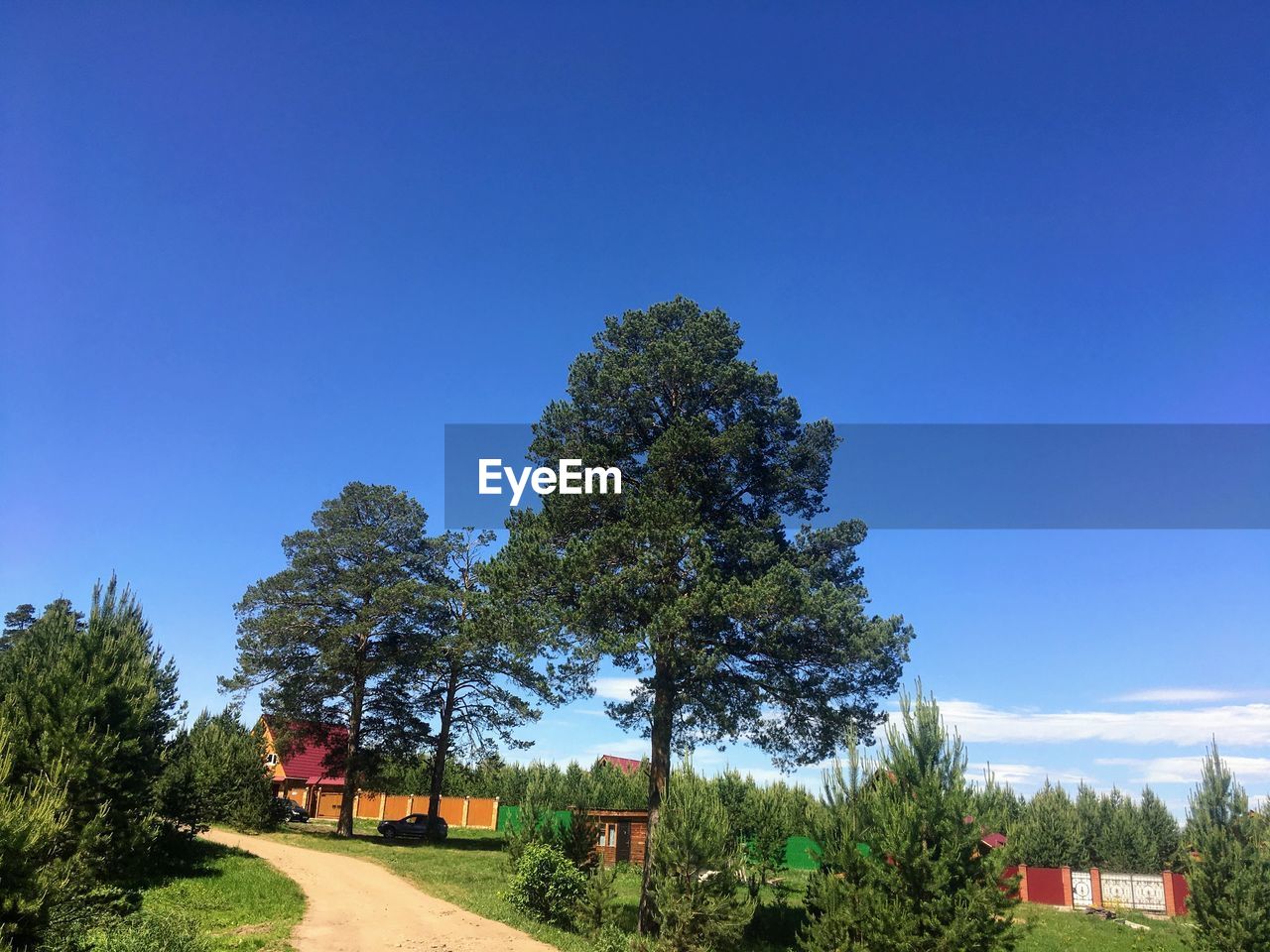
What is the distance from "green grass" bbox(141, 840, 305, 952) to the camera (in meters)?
16.8

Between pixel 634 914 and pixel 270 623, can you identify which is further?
pixel 270 623

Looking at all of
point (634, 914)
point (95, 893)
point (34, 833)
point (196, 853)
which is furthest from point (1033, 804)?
point (34, 833)

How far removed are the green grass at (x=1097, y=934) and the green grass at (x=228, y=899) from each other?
19.4 metres

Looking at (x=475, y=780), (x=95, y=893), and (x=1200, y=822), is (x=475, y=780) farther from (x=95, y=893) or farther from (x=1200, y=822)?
(x=1200, y=822)

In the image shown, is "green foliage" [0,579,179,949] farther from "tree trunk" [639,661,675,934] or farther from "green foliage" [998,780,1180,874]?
"green foliage" [998,780,1180,874]

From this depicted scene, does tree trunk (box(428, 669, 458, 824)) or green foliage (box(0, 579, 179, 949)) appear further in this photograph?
tree trunk (box(428, 669, 458, 824))

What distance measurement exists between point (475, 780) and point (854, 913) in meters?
28.3

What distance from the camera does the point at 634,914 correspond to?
74.4 feet

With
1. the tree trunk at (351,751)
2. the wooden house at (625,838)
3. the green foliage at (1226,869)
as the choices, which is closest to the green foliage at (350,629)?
the tree trunk at (351,751)

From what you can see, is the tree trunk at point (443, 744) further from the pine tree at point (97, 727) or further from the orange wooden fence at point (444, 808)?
the orange wooden fence at point (444, 808)

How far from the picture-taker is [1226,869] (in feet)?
66.8

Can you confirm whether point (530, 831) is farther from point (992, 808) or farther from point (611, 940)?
point (992, 808)

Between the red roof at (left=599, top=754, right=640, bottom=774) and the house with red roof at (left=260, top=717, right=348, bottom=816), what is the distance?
19679mm

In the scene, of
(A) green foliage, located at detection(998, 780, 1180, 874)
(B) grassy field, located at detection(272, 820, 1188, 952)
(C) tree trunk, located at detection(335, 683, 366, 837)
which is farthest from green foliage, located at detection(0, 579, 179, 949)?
(A) green foliage, located at detection(998, 780, 1180, 874)
